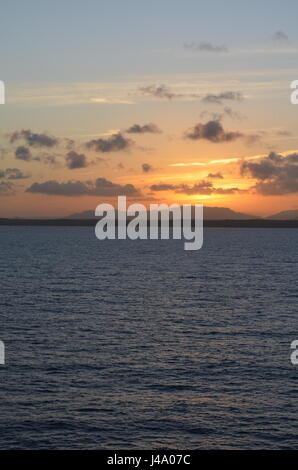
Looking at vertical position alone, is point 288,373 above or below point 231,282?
below

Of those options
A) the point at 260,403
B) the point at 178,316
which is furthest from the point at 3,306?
→ the point at 260,403

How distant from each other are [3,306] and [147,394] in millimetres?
43072

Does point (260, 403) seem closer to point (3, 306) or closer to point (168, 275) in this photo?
point (3, 306)

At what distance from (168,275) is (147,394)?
94.1m

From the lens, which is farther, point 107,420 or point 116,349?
point 116,349

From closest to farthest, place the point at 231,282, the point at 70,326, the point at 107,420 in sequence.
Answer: the point at 107,420, the point at 70,326, the point at 231,282

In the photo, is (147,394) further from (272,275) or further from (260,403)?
(272,275)

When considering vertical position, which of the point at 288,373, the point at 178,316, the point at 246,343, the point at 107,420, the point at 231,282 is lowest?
the point at 107,420

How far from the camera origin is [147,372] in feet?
162

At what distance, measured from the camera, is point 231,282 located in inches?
4742

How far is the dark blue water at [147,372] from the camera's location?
37.6 metres

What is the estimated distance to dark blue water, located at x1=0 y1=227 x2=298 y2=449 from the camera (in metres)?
37.6
